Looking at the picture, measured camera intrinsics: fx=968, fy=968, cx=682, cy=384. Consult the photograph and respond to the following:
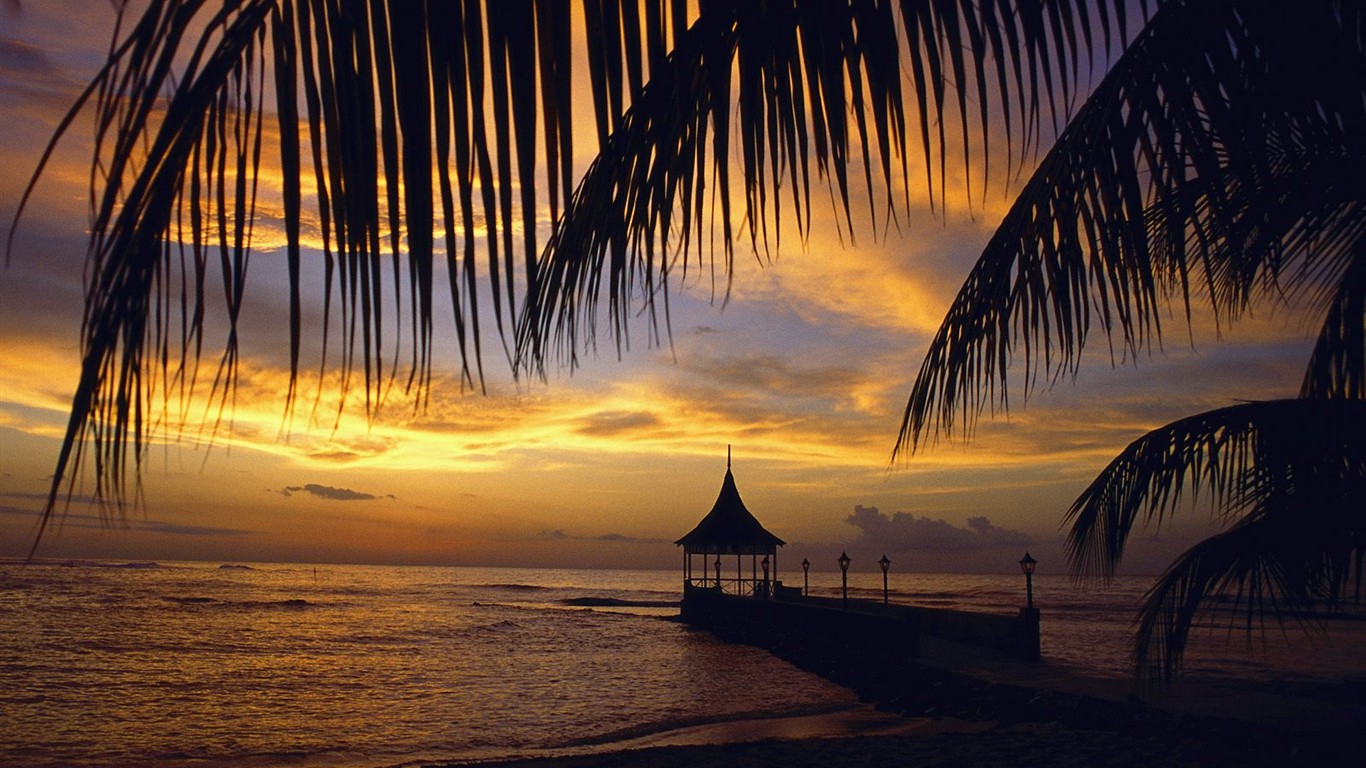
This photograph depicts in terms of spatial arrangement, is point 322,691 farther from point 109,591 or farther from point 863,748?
point 109,591

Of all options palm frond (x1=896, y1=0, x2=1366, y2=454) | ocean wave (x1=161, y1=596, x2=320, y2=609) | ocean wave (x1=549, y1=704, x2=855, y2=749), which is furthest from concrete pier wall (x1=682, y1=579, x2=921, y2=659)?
ocean wave (x1=161, y1=596, x2=320, y2=609)

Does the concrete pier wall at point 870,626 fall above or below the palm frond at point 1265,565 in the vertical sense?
below

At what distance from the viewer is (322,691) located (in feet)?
75.3

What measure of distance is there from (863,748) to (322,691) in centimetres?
1538

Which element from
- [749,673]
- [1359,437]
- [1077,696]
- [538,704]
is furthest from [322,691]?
[1359,437]

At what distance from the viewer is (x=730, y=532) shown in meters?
36.2

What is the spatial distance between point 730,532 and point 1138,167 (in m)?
34.5

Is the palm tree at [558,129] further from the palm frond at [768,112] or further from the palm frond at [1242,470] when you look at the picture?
the palm frond at [1242,470]

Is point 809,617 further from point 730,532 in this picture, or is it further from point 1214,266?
point 1214,266

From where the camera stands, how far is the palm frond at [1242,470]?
389cm

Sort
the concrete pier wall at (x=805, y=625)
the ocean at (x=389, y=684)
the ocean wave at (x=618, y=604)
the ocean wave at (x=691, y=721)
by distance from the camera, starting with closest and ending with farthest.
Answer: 1. the ocean wave at (x=691, y=721)
2. the ocean at (x=389, y=684)
3. the concrete pier wall at (x=805, y=625)
4. the ocean wave at (x=618, y=604)

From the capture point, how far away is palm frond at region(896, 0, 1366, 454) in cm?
185

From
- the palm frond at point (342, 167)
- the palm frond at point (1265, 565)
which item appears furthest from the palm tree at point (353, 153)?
the palm frond at point (1265, 565)

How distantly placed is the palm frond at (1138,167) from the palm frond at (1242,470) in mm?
1321
